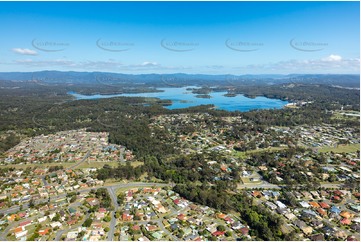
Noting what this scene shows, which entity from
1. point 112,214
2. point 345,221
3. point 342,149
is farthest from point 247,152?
point 112,214

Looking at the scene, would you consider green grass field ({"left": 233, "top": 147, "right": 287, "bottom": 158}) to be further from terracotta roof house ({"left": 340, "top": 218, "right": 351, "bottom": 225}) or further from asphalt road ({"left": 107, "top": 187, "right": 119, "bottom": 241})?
asphalt road ({"left": 107, "top": 187, "right": 119, "bottom": 241})

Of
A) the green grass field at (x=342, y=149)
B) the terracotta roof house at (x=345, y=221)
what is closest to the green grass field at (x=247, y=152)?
the green grass field at (x=342, y=149)

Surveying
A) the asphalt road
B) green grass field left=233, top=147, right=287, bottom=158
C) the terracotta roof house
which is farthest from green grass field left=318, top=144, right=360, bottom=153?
the asphalt road

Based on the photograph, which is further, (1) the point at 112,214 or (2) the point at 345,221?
(1) the point at 112,214

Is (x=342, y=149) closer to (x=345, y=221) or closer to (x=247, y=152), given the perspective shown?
(x=247, y=152)

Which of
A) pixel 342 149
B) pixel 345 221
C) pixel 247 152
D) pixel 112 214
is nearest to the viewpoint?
pixel 345 221

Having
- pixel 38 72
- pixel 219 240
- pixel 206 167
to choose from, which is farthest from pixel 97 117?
pixel 38 72

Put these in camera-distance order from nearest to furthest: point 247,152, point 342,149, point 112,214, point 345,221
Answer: point 345,221, point 112,214, point 247,152, point 342,149

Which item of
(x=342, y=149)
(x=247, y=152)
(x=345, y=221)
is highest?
(x=342, y=149)

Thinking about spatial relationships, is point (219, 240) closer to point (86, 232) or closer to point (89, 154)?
point (86, 232)

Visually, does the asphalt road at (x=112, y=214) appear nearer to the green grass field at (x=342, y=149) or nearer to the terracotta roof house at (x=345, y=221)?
the terracotta roof house at (x=345, y=221)

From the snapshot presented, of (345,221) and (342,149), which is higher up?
(342,149)
